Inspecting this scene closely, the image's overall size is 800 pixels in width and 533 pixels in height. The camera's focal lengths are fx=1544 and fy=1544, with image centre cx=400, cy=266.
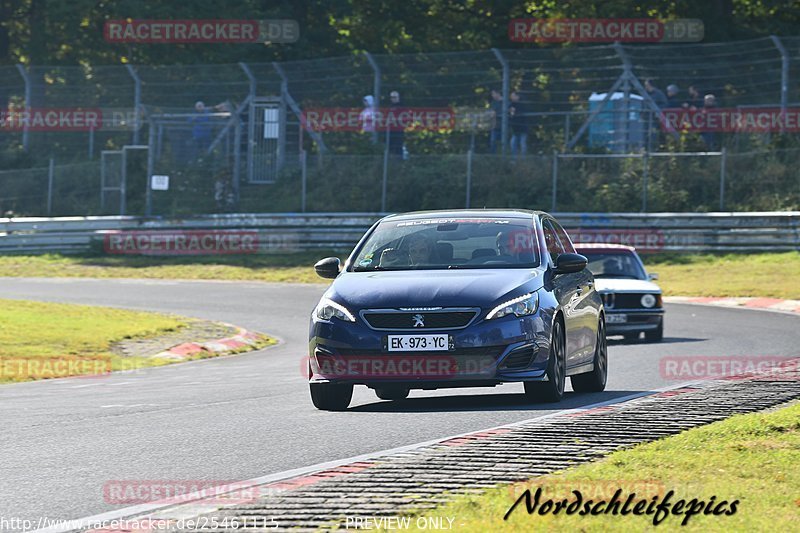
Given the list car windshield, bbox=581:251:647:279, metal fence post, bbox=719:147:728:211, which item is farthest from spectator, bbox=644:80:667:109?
car windshield, bbox=581:251:647:279

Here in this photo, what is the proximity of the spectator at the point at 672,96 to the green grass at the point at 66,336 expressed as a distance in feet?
44.4

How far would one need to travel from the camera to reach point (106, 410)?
12.3 metres

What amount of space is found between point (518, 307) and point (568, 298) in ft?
3.63

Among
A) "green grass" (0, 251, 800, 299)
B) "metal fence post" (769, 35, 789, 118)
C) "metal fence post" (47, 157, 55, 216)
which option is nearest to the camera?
"green grass" (0, 251, 800, 299)

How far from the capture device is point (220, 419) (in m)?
11.4

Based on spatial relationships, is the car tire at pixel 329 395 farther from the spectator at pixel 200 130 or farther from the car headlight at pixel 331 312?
the spectator at pixel 200 130

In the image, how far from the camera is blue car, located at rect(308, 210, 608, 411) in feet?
37.7

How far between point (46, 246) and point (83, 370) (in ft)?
72.7

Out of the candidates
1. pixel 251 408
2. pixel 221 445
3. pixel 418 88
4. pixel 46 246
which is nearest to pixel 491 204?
pixel 418 88

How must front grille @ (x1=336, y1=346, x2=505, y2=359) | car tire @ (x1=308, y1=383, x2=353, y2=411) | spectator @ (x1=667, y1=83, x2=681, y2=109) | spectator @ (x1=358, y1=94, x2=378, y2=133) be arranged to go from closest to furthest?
front grille @ (x1=336, y1=346, x2=505, y2=359)
car tire @ (x1=308, y1=383, x2=353, y2=411)
spectator @ (x1=667, y1=83, x2=681, y2=109)
spectator @ (x1=358, y1=94, x2=378, y2=133)

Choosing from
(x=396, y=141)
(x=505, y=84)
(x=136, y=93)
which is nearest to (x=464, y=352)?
(x=505, y=84)

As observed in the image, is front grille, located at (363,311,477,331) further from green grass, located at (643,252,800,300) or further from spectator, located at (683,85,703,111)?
spectator, located at (683,85,703,111)

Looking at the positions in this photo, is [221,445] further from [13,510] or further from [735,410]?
[735,410]

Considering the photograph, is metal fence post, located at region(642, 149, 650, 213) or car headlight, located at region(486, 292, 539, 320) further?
metal fence post, located at region(642, 149, 650, 213)
